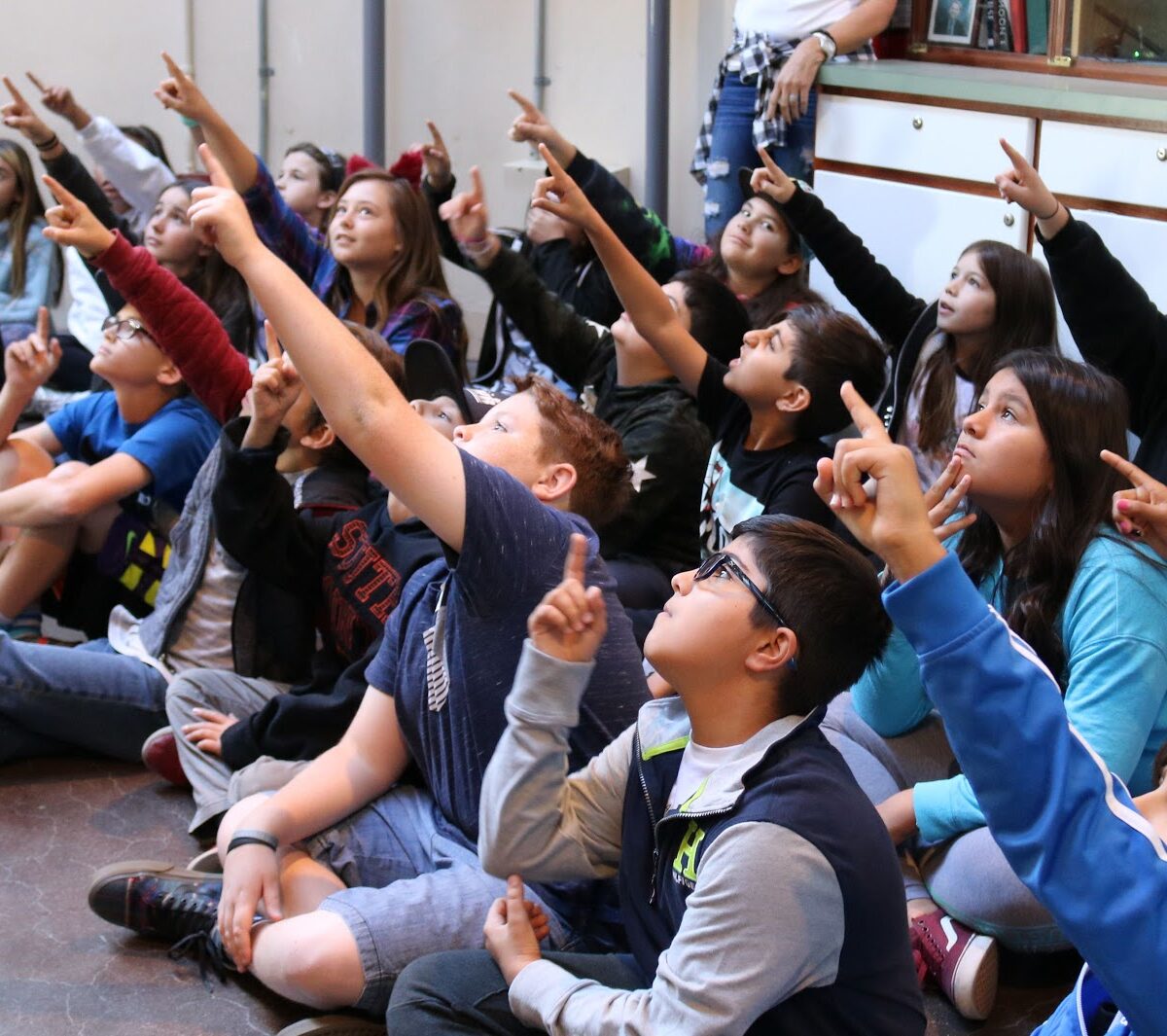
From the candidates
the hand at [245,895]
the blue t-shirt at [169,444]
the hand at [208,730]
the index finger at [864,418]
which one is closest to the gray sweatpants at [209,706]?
the hand at [208,730]

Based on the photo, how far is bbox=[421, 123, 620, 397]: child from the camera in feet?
10.8

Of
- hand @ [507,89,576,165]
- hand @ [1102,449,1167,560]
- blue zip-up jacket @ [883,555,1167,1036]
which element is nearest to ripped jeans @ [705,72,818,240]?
hand @ [507,89,576,165]

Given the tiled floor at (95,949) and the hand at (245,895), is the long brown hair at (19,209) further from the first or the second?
the hand at (245,895)

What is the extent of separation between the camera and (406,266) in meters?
3.20

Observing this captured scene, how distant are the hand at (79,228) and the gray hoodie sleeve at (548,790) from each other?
129 centimetres

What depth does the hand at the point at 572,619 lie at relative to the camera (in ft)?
4.48

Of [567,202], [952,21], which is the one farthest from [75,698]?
[952,21]

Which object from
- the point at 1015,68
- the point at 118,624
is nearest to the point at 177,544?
the point at 118,624

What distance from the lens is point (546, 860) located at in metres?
1.49

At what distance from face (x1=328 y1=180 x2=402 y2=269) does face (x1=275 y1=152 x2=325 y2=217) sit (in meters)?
0.68

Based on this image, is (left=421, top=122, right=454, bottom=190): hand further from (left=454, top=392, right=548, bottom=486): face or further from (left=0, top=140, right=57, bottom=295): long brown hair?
(left=454, top=392, right=548, bottom=486): face

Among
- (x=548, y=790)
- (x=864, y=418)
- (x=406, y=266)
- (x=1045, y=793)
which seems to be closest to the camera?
(x=1045, y=793)

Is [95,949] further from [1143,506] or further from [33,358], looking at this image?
[1143,506]

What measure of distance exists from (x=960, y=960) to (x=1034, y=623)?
0.40 meters
